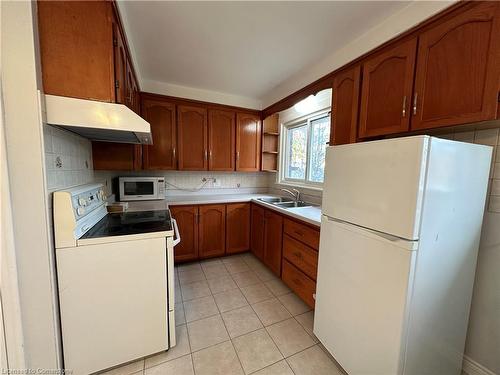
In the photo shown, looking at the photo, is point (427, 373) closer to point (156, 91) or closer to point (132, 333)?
point (132, 333)

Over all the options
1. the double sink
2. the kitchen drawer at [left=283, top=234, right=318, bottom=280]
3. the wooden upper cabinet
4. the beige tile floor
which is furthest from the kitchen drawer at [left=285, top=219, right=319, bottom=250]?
the wooden upper cabinet

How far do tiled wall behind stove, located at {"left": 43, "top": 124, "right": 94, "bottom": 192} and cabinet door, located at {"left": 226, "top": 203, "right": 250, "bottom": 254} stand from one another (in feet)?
5.20

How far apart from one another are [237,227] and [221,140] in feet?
4.10

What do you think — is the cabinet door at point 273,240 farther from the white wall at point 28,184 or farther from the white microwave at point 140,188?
the white wall at point 28,184

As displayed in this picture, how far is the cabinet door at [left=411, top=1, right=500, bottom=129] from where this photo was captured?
966 mm

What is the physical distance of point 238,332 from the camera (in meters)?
1.61

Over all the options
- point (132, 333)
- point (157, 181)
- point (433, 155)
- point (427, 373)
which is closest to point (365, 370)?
point (427, 373)

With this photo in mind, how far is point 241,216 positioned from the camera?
9.34 feet

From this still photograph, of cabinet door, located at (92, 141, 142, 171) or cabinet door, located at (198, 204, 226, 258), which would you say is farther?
cabinet door, located at (198, 204, 226, 258)

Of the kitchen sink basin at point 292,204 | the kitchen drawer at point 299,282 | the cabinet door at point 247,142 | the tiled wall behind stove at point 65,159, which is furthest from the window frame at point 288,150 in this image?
the tiled wall behind stove at point 65,159

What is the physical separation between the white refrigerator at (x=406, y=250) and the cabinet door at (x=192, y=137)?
1933 millimetres

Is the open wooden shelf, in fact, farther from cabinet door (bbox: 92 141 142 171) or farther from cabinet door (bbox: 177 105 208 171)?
cabinet door (bbox: 92 141 142 171)

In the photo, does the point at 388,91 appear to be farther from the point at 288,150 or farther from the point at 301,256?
the point at 288,150

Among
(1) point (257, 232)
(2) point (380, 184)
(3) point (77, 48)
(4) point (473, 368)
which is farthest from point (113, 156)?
(4) point (473, 368)
